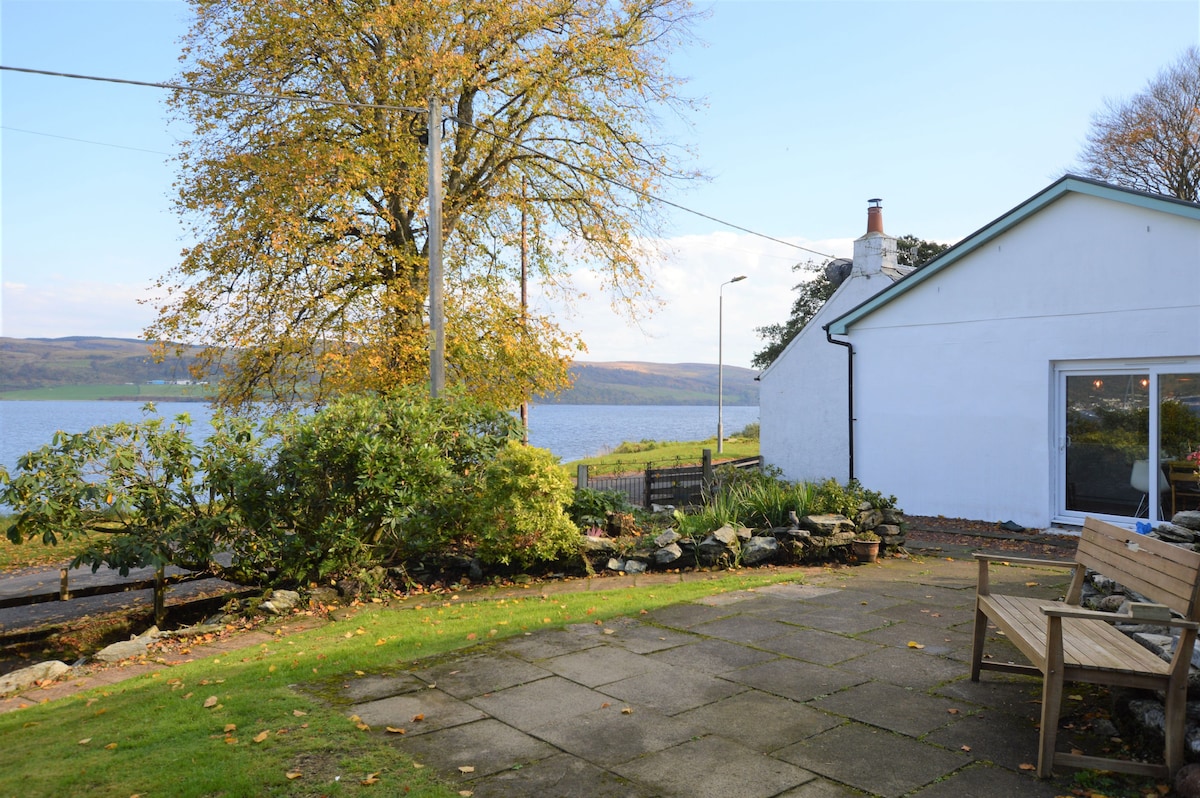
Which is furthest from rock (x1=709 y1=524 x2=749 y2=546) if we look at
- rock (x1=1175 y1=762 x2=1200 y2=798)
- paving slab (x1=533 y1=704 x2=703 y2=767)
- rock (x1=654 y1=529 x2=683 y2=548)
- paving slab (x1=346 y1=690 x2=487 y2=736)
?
rock (x1=1175 y1=762 x2=1200 y2=798)

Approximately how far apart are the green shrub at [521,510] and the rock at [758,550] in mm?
2167

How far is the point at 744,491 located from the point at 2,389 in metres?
99.0

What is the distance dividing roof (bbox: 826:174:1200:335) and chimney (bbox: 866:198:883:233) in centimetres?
534

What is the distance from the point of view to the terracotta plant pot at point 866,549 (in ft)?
33.0

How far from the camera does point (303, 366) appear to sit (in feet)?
47.2

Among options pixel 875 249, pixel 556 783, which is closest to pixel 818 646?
pixel 556 783

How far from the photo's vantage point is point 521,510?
9047 millimetres

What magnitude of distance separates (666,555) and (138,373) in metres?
29.5

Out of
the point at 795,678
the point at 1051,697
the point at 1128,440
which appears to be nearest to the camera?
the point at 1051,697

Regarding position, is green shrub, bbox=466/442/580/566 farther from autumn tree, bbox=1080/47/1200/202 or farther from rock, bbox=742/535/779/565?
autumn tree, bbox=1080/47/1200/202

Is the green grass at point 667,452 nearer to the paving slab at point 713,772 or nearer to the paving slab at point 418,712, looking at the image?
the paving slab at point 418,712

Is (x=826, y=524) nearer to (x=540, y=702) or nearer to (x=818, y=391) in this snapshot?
(x=540, y=702)

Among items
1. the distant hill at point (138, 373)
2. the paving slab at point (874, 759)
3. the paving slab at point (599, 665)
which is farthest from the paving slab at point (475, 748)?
the distant hill at point (138, 373)

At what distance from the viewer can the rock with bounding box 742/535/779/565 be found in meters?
9.98
